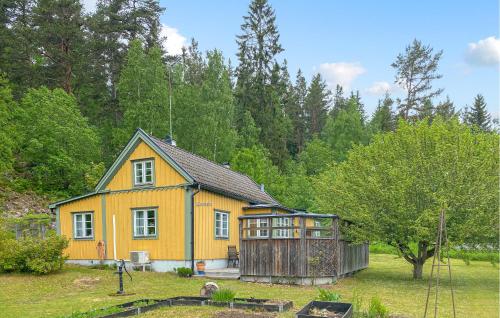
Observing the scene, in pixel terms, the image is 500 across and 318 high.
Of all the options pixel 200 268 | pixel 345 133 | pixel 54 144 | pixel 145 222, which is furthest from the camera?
pixel 345 133

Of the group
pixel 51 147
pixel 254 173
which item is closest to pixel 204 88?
pixel 254 173

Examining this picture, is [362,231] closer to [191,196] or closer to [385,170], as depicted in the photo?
[385,170]

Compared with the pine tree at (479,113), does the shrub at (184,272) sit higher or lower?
lower

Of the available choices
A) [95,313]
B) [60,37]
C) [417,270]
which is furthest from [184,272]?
[60,37]

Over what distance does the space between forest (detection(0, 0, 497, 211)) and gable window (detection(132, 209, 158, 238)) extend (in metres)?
7.38

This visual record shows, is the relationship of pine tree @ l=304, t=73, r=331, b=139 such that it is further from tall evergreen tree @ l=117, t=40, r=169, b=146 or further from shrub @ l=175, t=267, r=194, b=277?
shrub @ l=175, t=267, r=194, b=277

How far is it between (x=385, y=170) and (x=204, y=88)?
23.3 meters

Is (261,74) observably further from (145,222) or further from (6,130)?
(145,222)

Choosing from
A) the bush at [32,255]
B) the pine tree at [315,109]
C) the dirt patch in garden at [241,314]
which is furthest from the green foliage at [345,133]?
the dirt patch in garden at [241,314]

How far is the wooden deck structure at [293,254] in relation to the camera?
1384cm

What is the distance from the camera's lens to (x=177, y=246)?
16938 mm

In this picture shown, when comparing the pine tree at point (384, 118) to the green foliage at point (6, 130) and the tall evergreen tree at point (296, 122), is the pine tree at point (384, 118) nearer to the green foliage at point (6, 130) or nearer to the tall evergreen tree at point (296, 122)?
the tall evergreen tree at point (296, 122)

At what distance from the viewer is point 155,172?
58.3 feet

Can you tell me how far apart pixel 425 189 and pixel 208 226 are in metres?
8.32
